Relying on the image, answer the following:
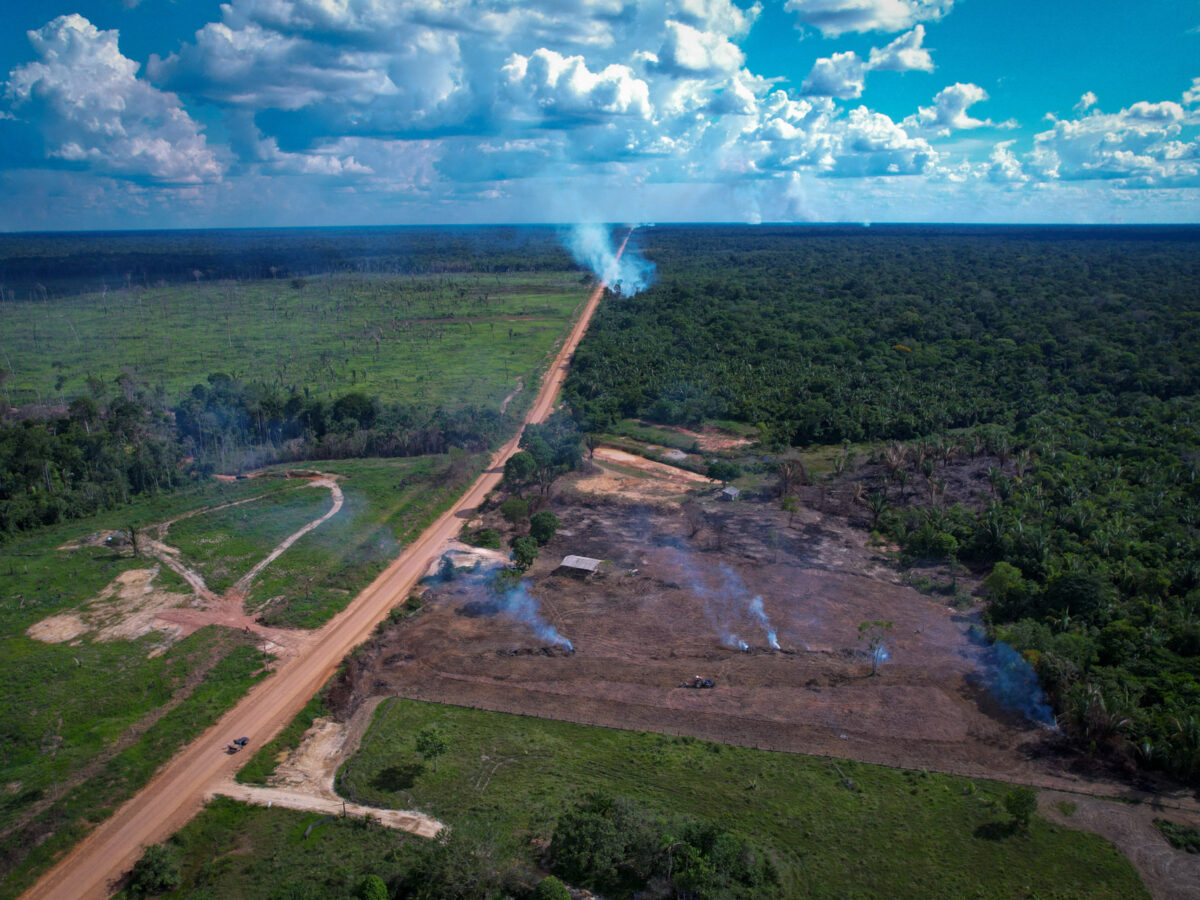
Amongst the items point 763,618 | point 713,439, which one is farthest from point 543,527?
point 713,439

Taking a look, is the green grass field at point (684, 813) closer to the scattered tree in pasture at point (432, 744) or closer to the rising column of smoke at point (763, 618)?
the scattered tree in pasture at point (432, 744)

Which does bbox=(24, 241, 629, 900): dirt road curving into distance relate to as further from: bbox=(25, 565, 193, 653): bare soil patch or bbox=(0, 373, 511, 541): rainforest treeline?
bbox=(0, 373, 511, 541): rainforest treeline

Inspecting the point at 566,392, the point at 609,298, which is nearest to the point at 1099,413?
the point at 566,392

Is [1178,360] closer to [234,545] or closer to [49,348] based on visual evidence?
[234,545]

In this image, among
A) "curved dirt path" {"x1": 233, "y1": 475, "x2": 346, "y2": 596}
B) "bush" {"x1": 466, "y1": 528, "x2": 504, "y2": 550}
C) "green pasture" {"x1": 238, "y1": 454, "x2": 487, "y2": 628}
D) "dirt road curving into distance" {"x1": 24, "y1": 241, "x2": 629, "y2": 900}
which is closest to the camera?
"dirt road curving into distance" {"x1": 24, "y1": 241, "x2": 629, "y2": 900}

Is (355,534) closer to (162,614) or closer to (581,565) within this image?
(162,614)

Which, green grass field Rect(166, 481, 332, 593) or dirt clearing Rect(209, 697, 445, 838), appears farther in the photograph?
green grass field Rect(166, 481, 332, 593)

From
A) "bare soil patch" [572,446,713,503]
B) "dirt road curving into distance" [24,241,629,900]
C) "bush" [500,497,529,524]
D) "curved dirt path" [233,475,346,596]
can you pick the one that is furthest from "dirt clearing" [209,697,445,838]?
"bare soil patch" [572,446,713,503]
